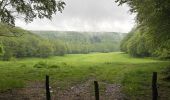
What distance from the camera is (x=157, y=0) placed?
29.8 meters

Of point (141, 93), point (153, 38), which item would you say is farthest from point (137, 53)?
point (141, 93)

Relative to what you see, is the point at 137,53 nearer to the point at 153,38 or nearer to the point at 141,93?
the point at 153,38

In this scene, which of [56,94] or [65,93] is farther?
[65,93]

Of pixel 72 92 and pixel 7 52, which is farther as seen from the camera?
pixel 7 52

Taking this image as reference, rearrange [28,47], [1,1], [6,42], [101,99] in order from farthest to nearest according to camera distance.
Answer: [28,47] < [6,42] < [1,1] < [101,99]

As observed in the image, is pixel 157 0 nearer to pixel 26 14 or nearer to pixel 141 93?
pixel 141 93

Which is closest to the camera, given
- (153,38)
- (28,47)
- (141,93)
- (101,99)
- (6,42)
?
(101,99)

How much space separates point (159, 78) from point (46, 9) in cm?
1301

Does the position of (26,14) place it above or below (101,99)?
above

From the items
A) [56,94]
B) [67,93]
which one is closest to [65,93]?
[67,93]

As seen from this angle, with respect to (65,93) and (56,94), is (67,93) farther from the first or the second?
(56,94)

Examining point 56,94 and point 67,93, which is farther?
point 67,93

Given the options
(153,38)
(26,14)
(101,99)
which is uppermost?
(26,14)

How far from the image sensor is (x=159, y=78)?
31281 mm
